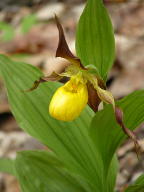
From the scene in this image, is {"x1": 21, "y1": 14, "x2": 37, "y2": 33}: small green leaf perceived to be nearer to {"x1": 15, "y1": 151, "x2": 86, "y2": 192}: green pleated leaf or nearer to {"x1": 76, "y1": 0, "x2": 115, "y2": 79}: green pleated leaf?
{"x1": 15, "y1": 151, "x2": 86, "y2": 192}: green pleated leaf

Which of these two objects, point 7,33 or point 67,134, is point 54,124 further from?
point 7,33

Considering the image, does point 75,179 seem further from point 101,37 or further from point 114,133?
point 101,37

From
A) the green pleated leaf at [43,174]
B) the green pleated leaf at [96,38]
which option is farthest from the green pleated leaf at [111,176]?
the green pleated leaf at [96,38]

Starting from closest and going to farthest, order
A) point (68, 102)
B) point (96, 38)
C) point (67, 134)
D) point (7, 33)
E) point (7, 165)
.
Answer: point (68, 102), point (96, 38), point (67, 134), point (7, 165), point (7, 33)

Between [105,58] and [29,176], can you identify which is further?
[29,176]

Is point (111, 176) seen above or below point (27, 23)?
above

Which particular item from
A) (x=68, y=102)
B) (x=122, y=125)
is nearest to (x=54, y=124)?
(x=68, y=102)

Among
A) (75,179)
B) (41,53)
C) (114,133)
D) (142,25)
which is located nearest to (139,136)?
(75,179)
